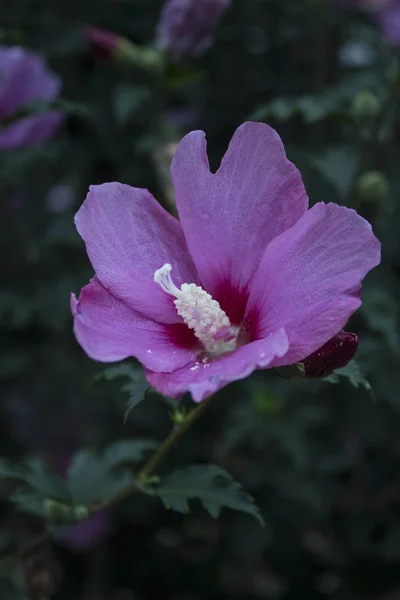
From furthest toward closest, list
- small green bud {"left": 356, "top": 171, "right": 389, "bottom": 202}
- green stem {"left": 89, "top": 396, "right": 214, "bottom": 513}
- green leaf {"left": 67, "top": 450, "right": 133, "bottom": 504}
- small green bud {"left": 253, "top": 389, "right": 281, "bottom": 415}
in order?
small green bud {"left": 253, "top": 389, "right": 281, "bottom": 415}
small green bud {"left": 356, "top": 171, "right": 389, "bottom": 202}
green leaf {"left": 67, "top": 450, "right": 133, "bottom": 504}
green stem {"left": 89, "top": 396, "right": 214, "bottom": 513}

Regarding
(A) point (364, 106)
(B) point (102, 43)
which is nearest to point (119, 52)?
(B) point (102, 43)

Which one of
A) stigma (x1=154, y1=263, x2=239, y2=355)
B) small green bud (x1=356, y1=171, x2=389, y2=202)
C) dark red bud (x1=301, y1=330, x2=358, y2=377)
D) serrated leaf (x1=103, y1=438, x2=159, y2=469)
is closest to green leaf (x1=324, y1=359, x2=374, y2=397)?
dark red bud (x1=301, y1=330, x2=358, y2=377)

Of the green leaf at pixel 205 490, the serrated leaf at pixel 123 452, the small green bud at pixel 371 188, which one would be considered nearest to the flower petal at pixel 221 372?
the green leaf at pixel 205 490

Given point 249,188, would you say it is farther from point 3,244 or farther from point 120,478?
point 3,244

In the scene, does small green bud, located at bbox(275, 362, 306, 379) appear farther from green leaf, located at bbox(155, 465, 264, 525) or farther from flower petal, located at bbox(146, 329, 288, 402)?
green leaf, located at bbox(155, 465, 264, 525)

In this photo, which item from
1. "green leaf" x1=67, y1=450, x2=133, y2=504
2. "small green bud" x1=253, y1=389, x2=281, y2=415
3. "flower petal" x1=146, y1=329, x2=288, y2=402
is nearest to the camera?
"flower petal" x1=146, y1=329, x2=288, y2=402

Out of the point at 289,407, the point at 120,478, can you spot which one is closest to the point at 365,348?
the point at 289,407
